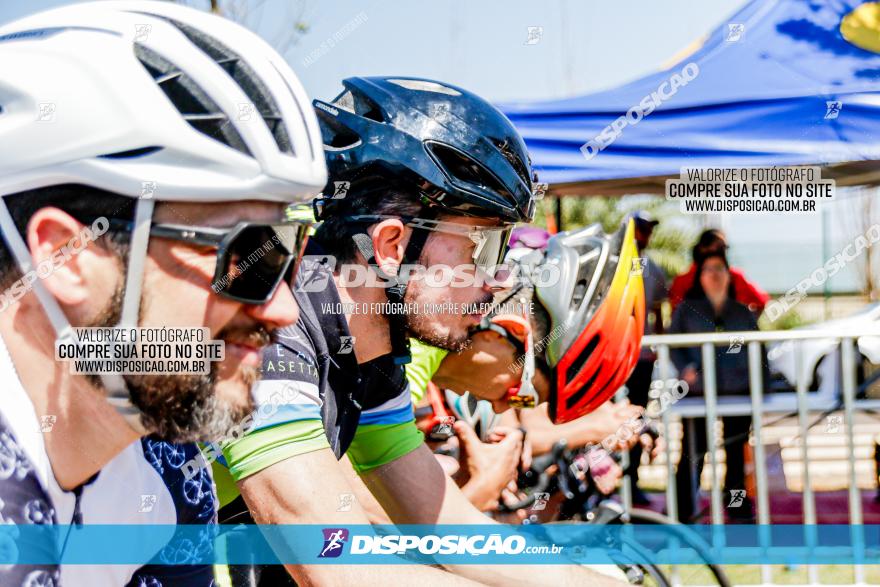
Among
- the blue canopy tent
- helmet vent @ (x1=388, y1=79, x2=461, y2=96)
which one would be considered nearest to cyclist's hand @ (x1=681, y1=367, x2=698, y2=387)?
the blue canopy tent

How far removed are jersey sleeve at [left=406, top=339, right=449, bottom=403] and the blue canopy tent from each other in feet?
7.96

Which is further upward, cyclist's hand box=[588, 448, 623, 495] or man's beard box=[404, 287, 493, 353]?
man's beard box=[404, 287, 493, 353]

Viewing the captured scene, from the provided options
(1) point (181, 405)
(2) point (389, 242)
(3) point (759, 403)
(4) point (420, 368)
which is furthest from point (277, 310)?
(3) point (759, 403)

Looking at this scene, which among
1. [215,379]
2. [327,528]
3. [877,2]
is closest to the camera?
[215,379]

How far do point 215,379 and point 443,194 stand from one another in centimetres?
117

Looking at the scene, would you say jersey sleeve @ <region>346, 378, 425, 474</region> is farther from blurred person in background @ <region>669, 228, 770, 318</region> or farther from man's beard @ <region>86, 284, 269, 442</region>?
blurred person in background @ <region>669, 228, 770, 318</region>

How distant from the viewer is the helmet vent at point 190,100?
54.0 inches

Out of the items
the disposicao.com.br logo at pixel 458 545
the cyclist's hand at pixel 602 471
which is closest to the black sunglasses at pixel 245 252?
the disposicao.com.br logo at pixel 458 545

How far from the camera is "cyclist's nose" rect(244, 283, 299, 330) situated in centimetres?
151

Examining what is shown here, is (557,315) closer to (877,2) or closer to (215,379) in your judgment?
(215,379)

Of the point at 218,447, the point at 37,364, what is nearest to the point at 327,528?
the point at 218,447

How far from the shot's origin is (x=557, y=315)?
4082mm

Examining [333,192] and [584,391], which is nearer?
[333,192]

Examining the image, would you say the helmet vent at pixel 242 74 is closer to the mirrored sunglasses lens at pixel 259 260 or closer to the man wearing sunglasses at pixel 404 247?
the mirrored sunglasses lens at pixel 259 260
